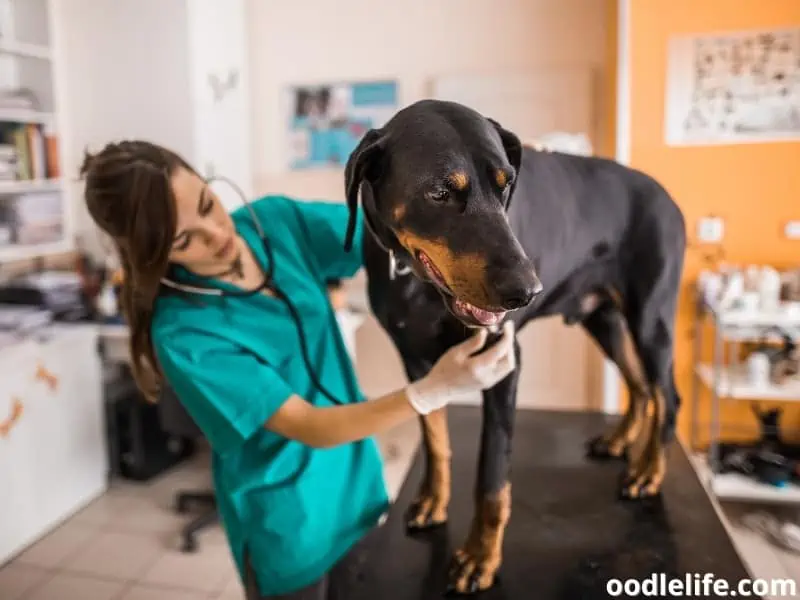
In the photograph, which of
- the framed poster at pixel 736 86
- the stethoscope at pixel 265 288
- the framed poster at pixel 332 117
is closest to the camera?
the stethoscope at pixel 265 288

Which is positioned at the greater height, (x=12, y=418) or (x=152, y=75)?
(x=152, y=75)

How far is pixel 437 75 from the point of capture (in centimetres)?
321

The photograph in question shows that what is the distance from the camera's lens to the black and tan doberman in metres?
0.77

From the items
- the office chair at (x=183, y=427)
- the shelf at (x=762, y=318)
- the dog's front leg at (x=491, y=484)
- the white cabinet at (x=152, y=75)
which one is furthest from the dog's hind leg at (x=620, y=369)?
the white cabinet at (x=152, y=75)

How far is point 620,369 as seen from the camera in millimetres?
1509

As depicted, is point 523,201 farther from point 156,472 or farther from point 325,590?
point 156,472

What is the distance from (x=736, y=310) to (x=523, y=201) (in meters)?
1.95

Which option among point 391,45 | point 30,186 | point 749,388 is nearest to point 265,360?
point 749,388

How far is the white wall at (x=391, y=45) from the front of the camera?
307 cm

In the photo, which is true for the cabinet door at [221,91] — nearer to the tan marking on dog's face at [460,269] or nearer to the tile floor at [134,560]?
the tile floor at [134,560]

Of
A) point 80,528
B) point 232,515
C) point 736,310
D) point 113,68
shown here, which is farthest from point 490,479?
point 113,68

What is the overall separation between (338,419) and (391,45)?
256cm

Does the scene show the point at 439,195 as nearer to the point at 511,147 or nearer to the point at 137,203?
the point at 511,147

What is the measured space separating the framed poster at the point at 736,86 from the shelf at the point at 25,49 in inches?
103
